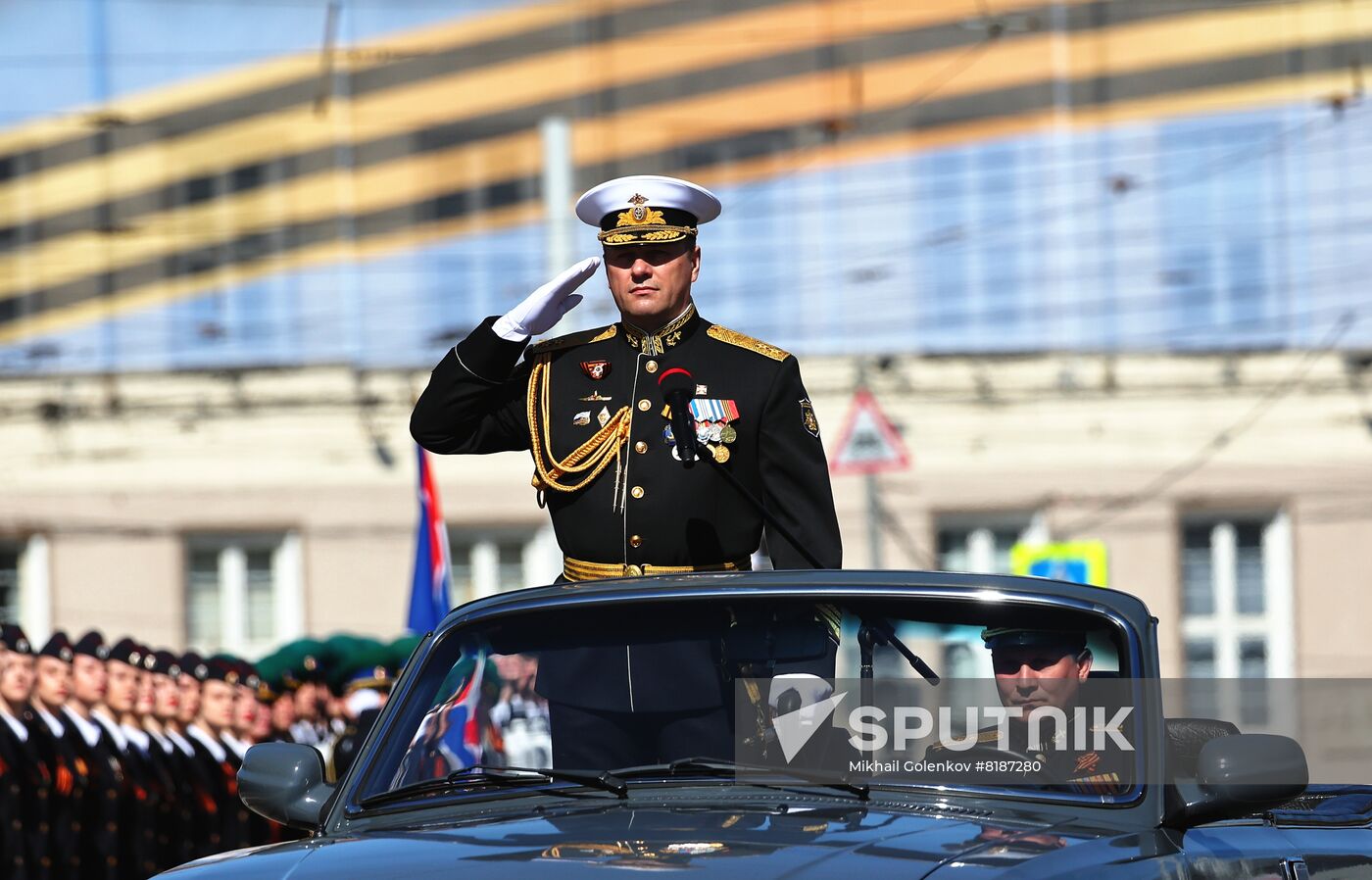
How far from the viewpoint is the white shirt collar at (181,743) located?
11.5m

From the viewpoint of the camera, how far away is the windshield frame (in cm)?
415

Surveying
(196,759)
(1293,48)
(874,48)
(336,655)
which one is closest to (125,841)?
(196,759)

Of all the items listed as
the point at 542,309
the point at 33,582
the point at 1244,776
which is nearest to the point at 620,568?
the point at 542,309

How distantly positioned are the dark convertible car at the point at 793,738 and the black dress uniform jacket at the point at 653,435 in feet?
2.39

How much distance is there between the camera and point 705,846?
3455mm

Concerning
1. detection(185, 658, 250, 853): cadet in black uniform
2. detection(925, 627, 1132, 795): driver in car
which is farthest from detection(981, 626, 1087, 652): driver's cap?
detection(185, 658, 250, 853): cadet in black uniform

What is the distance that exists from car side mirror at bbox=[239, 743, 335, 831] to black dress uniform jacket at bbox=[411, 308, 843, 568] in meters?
1.06

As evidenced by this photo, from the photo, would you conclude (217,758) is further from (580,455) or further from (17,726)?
(580,455)

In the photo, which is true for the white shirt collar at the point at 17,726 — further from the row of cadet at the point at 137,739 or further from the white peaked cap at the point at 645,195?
the white peaked cap at the point at 645,195

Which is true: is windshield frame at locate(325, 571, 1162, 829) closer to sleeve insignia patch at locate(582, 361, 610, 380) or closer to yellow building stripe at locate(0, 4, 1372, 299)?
sleeve insignia patch at locate(582, 361, 610, 380)

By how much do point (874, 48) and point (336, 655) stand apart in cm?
1233

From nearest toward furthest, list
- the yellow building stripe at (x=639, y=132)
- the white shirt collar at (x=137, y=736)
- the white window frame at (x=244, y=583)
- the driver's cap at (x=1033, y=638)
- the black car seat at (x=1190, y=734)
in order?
the driver's cap at (x=1033, y=638) < the black car seat at (x=1190, y=734) < the white shirt collar at (x=137, y=736) < the white window frame at (x=244, y=583) < the yellow building stripe at (x=639, y=132)

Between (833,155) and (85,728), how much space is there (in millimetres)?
15198

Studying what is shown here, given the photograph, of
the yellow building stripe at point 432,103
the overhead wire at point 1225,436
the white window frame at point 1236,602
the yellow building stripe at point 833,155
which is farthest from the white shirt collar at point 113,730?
the white window frame at point 1236,602
